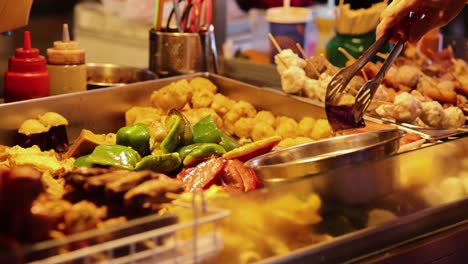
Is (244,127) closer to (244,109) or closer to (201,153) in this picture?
(244,109)

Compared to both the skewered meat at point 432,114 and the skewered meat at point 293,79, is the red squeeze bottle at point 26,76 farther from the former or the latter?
the skewered meat at point 432,114

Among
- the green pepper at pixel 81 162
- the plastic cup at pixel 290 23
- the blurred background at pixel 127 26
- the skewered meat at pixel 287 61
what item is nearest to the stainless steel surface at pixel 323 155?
the green pepper at pixel 81 162

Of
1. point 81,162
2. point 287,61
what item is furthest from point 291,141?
point 81,162

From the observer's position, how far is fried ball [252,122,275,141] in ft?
6.92

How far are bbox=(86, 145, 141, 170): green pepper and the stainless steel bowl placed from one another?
72 centimetres

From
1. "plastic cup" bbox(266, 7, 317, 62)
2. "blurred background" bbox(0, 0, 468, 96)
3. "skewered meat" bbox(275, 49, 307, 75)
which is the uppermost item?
"plastic cup" bbox(266, 7, 317, 62)

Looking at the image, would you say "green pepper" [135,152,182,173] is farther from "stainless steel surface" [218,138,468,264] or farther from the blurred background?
the blurred background

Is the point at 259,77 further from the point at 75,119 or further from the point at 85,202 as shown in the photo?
the point at 85,202

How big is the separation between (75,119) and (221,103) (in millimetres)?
430

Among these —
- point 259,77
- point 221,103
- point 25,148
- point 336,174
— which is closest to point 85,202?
point 336,174

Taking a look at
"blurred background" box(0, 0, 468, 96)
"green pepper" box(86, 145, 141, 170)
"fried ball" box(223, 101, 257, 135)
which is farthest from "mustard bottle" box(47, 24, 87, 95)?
"blurred background" box(0, 0, 468, 96)

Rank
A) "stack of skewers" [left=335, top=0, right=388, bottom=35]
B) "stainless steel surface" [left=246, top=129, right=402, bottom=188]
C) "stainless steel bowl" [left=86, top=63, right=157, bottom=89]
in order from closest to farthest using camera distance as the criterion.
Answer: "stainless steel surface" [left=246, top=129, right=402, bottom=188] < "stainless steel bowl" [left=86, top=63, right=157, bottom=89] < "stack of skewers" [left=335, top=0, right=388, bottom=35]

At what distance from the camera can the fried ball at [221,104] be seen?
7.35ft

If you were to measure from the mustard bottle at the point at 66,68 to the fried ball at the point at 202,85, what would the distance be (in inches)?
13.1
